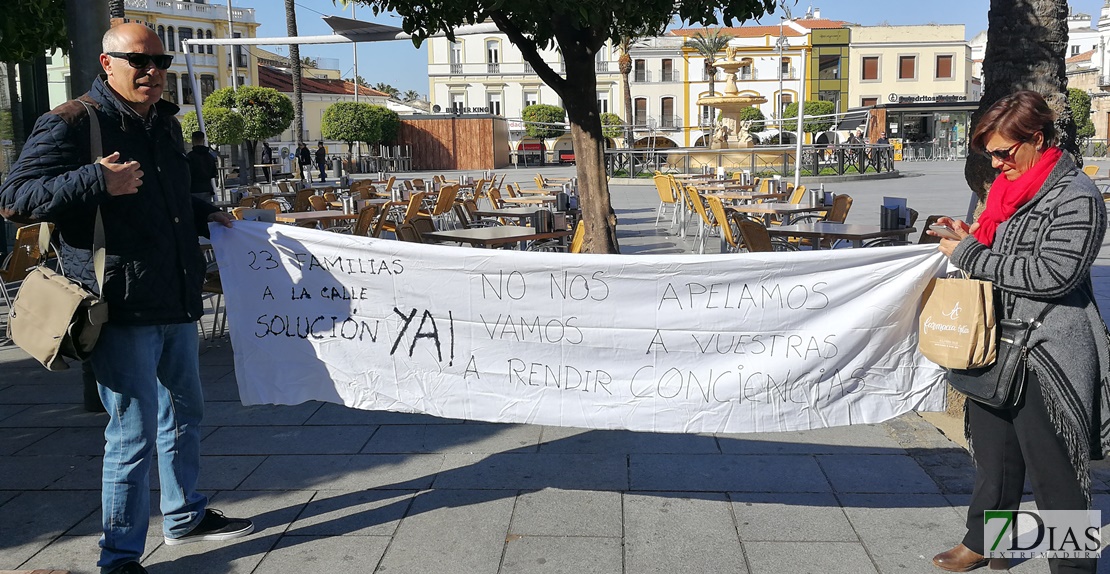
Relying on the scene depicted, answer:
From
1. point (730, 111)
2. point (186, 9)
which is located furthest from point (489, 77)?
point (730, 111)

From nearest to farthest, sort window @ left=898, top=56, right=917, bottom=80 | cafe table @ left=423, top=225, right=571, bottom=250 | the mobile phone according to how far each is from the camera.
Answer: the mobile phone → cafe table @ left=423, top=225, right=571, bottom=250 → window @ left=898, top=56, right=917, bottom=80

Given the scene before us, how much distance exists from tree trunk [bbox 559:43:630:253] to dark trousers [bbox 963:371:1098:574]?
15.3ft

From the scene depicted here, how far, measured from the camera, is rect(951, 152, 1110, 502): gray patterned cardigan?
Result: 2.55 metres

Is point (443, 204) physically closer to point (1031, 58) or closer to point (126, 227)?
point (1031, 58)

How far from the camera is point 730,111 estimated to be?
1230 inches

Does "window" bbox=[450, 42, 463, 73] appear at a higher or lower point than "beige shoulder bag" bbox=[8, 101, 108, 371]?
higher

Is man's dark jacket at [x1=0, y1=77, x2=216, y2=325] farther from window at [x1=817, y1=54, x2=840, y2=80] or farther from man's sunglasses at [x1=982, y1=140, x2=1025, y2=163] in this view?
window at [x1=817, y1=54, x2=840, y2=80]

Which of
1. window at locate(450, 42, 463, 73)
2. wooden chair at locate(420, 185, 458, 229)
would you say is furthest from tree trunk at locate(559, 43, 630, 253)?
window at locate(450, 42, 463, 73)

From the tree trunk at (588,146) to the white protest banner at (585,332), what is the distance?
4015 millimetres

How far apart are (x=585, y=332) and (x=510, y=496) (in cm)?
84

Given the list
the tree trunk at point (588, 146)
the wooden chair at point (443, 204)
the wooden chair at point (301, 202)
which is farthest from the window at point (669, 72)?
the tree trunk at point (588, 146)

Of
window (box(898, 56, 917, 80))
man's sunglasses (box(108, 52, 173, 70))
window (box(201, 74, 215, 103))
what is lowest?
man's sunglasses (box(108, 52, 173, 70))

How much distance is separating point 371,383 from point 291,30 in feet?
106

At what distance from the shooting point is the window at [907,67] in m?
69.4
